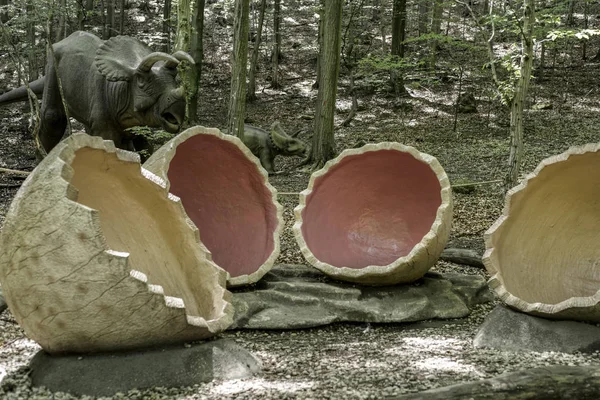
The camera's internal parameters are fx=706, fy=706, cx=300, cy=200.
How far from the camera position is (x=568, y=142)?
43.5 ft

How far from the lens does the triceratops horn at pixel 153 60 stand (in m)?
7.58

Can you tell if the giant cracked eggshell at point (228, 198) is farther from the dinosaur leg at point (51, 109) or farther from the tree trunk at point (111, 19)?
the tree trunk at point (111, 19)

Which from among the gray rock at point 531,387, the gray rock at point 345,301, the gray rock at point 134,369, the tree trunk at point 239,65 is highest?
the tree trunk at point 239,65

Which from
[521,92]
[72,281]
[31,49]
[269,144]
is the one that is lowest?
[269,144]

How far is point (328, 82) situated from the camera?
10711 millimetres

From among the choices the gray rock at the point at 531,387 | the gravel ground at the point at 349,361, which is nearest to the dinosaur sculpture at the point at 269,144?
the gravel ground at the point at 349,361

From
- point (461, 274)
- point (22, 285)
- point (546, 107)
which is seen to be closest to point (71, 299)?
point (22, 285)

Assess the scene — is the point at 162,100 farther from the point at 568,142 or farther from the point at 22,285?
the point at 568,142

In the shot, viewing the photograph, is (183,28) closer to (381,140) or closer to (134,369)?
(381,140)

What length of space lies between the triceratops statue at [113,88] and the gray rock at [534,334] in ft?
14.4

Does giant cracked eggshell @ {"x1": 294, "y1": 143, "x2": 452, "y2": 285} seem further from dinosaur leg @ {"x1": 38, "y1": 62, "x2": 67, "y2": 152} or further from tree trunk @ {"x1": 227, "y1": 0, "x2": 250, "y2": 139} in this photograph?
dinosaur leg @ {"x1": 38, "y1": 62, "x2": 67, "y2": 152}

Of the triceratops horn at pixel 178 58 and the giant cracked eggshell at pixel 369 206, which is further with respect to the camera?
the triceratops horn at pixel 178 58

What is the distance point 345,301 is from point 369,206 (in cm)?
152

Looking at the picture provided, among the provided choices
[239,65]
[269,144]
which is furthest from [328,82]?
[239,65]
